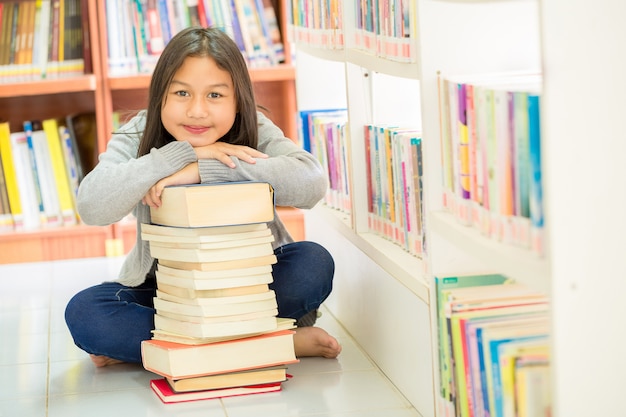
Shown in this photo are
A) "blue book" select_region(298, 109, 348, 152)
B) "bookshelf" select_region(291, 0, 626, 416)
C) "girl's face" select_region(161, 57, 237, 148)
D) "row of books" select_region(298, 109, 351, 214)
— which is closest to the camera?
"bookshelf" select_region(291, 0, 626, 416)

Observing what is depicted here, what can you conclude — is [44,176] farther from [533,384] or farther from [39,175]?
[533,384]

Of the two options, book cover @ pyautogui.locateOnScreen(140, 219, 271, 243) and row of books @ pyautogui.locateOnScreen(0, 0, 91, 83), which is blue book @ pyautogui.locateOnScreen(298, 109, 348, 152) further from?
row of books @ pyautogui.locateOnScreen(0, 0, 91, 83)

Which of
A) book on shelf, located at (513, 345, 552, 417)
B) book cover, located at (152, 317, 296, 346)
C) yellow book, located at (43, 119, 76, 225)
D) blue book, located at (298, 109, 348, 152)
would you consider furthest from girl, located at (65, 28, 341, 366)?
yellow book, located at (43, 119, 76, 225)

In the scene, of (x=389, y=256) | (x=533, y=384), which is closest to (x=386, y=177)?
(x=389, y=256)

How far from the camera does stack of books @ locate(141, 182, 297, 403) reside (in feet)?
6.09

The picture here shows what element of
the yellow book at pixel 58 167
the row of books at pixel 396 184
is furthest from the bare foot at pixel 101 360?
the yellow book at pixel 58 167

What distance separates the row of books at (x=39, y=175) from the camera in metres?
3.38

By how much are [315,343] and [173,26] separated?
5.50ft

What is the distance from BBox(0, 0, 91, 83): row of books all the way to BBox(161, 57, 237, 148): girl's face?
142 cm

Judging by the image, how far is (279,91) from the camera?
3.74 metres

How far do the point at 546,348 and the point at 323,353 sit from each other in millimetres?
869

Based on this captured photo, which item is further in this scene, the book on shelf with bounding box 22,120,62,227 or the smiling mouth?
the book on shelf with bounding box 22,120,62,227

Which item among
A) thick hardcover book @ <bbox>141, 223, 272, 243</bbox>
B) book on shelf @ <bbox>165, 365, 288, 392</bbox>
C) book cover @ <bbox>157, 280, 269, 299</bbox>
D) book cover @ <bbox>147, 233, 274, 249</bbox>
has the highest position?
thick hardcover book @ <bbox>141, 223, 272, 243</bbox>

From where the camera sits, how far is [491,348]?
1.40 m
